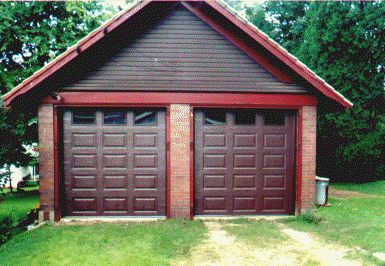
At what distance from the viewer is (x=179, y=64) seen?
732 centimetres

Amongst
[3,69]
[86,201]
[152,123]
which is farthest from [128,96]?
[3,69]

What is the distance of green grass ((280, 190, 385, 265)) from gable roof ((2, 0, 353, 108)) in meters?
2.81

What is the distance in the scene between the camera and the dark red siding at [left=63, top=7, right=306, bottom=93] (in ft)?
23.7

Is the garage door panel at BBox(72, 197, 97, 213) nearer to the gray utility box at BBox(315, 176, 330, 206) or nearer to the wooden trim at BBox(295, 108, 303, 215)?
the wooden trim at BBox(295, 108, 303, 215)

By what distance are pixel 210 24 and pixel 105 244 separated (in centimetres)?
565

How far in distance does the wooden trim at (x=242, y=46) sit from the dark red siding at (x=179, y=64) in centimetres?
11

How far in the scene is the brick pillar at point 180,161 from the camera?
7.35 m

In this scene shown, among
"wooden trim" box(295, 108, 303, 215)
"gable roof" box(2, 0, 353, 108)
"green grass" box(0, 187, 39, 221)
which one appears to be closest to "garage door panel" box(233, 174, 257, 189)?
"wooden trim" box(295, 108, 303, 215)

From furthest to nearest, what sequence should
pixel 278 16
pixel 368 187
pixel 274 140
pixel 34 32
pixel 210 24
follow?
pixel 278 16 → pixel 368 187 → pixel 34 32 → pixel 274 140 → pixel 210 24

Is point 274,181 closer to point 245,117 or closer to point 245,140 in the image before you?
point 245,140

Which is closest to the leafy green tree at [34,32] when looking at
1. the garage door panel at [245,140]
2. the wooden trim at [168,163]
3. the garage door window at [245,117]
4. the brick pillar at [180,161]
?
the wooden trim at [168,163]

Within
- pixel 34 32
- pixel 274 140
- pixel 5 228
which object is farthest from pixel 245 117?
pixel 34 32

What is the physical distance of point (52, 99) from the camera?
7102mm

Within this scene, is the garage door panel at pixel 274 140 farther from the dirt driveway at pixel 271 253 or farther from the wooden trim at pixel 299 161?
the dirt driveway at pixel 271 253
